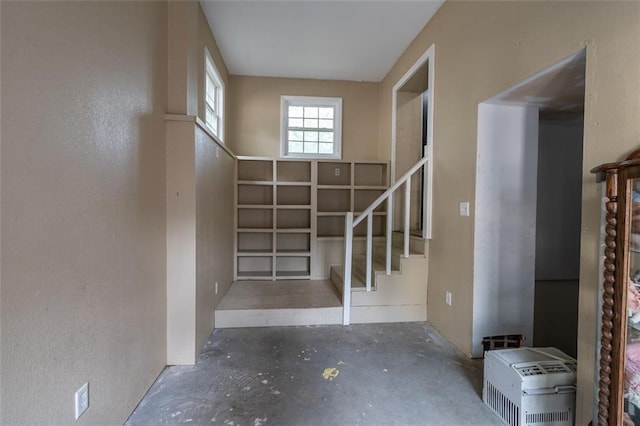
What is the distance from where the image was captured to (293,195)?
434 cm

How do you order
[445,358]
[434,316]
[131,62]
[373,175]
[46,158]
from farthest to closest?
[373,175]
[434,316]
[445,358]
[131,62]
[46,158]

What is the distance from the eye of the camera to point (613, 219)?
1.14 metres

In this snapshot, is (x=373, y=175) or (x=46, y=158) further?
(x=373, y=175)

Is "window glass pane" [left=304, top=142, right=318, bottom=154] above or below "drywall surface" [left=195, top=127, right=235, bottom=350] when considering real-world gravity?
above

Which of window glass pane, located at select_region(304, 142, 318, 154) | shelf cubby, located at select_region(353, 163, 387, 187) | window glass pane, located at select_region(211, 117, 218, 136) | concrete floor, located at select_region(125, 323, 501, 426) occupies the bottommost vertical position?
concrete floor, located at select_region(125, 323, 501, 426)

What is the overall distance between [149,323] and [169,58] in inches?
74.1

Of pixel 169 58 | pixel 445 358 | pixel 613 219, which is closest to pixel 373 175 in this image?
pixel 445 358

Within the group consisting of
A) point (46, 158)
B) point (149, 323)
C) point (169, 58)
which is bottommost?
point (149, 323)

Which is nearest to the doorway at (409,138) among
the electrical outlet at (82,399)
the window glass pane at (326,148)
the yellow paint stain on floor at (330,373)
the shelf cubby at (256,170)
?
the window glass pane at (326,148)

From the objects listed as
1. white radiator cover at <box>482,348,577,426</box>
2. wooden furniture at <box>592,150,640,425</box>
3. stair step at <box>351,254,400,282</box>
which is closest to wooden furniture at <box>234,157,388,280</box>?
stair step at <box>351,254,400,282</box>

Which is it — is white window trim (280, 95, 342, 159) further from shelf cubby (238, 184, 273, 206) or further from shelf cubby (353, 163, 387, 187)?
shelf cubby (238, 184, 273, 206)

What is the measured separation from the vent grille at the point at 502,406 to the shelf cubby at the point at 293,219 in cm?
296

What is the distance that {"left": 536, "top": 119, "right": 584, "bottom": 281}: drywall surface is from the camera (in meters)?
4.26

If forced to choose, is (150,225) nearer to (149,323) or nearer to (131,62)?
(149,323)
